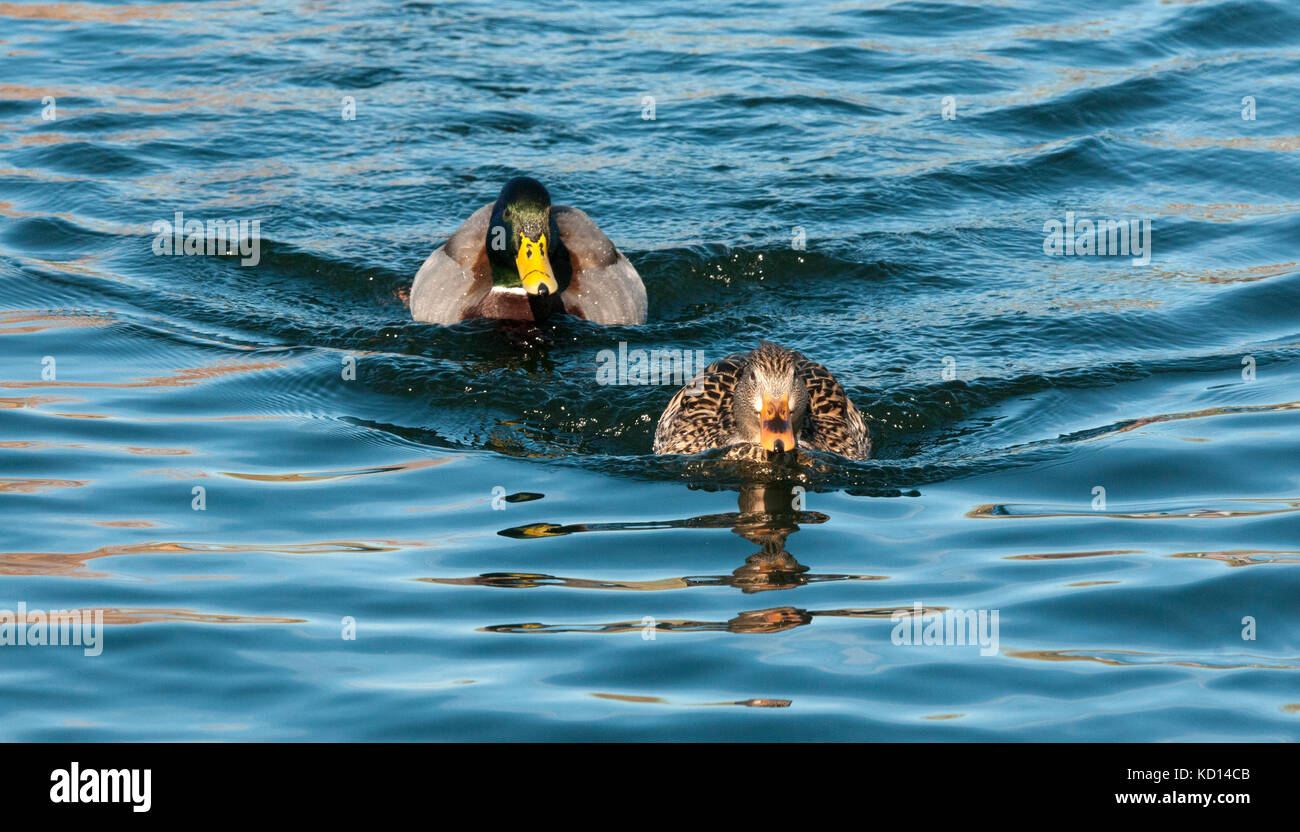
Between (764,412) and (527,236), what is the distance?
11.3ft

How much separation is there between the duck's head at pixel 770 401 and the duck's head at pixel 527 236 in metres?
2.67

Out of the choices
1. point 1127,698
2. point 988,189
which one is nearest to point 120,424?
point 1127,698

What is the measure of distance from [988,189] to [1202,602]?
7.47 metres

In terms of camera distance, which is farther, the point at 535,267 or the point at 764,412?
the point at 535,267

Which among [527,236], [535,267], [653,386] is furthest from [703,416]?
[527,236]

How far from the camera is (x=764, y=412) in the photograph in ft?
28.1

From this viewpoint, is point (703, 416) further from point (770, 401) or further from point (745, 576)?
point (745, 576)

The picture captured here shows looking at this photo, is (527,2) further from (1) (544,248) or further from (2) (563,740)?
(2) (563,740)

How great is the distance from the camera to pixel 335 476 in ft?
29.7

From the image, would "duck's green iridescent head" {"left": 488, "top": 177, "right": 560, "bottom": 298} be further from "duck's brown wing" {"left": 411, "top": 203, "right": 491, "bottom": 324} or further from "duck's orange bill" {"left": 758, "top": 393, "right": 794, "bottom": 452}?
"duck's orange bill" {"left": 758, "top": 393, "right": 794, "bottom": 452}

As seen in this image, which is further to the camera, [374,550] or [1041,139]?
[1041,139]

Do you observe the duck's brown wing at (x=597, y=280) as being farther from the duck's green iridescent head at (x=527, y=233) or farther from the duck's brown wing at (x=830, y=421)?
the duck's brown wing at (x=830, y=421)

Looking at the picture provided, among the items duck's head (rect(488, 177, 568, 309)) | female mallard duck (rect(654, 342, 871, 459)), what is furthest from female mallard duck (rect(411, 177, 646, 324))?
female mallard duck (rect(654, 342, 871, 459))

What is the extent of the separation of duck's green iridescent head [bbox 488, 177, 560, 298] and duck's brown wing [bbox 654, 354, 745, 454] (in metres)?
1.95
